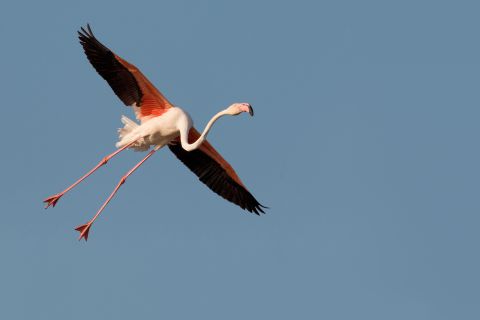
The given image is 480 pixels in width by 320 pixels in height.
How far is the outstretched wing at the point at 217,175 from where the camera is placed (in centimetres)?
4509

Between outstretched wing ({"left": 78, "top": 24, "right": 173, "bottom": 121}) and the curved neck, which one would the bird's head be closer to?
the curved neck

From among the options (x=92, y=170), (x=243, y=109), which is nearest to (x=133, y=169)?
(x=92, y=170)

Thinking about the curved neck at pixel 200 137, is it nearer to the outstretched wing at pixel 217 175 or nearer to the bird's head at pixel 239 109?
the bird's head at pixel 239 109

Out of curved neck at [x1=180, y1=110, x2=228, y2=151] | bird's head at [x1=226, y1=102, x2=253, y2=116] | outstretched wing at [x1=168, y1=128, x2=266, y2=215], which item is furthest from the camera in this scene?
outstretched wing at [x1=168, y1=128, x2=266, y2=215]

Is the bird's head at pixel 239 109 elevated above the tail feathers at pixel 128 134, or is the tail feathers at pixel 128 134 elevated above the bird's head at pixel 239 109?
the bird's head at pixel 239 109

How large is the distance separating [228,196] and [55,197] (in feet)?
13.5

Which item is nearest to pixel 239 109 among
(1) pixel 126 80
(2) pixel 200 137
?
(2) pixel 200 137

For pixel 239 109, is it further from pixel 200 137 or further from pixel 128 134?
pixel 128 134

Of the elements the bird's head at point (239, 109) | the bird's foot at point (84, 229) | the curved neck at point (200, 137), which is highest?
the bird's head at point (239, 109)

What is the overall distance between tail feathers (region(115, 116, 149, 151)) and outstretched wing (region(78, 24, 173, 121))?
273mm

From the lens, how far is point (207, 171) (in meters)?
45.3

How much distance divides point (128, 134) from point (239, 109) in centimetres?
313

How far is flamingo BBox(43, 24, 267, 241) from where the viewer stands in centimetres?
4328

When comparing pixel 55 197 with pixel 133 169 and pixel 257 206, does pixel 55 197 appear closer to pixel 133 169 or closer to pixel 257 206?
pixel 133 169
